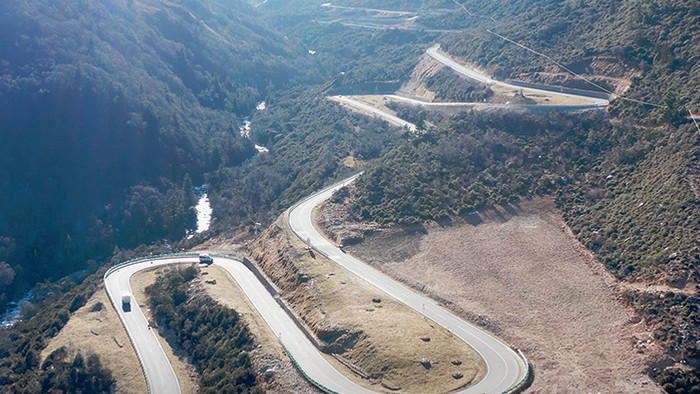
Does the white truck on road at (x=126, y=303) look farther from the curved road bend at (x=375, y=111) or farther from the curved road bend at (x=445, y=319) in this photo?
the curved road bend at (x=375, y=111)

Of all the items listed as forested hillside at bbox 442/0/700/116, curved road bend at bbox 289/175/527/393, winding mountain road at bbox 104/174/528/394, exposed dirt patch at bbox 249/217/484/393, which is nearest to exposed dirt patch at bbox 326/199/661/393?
curved road bend at bbox 289/175/527/393

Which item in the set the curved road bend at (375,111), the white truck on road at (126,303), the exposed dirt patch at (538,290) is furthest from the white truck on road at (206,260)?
the curved road bend at (375,111)

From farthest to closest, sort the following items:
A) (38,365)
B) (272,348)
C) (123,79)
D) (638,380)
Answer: (123,79) < (38,365) < (272,348) < (638,380)

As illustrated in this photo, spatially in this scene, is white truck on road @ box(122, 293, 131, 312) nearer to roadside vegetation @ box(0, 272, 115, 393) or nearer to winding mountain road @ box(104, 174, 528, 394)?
winding mountain road @ box(104, 174, 528, 394)

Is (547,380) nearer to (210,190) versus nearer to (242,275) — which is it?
(242,275)

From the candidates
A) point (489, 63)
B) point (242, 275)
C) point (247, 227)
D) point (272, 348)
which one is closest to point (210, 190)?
point (247, 227)

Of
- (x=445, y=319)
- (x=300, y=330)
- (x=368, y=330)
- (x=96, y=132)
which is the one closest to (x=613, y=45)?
(x=445, y=319)

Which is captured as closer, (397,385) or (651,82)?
(397,385)
